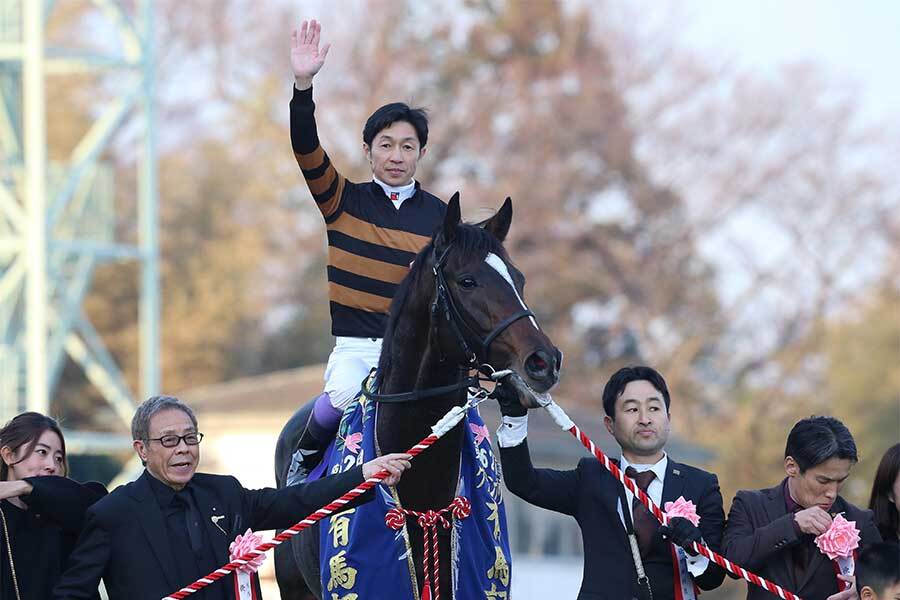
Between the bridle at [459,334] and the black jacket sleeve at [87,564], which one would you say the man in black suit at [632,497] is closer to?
the bridle at [459,334]

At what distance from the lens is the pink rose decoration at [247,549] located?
5.59m

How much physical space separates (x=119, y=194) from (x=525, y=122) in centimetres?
841

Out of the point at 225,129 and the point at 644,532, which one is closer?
the point at 644,532

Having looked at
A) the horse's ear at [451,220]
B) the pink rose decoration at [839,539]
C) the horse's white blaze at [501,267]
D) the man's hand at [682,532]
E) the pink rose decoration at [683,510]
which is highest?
the horse's ear at [451,220]

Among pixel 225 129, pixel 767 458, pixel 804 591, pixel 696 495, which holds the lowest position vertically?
pixel 804 591

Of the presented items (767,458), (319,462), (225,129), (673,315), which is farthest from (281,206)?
(319,462)

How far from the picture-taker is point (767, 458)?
1096 inches

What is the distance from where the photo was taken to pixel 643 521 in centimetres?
599

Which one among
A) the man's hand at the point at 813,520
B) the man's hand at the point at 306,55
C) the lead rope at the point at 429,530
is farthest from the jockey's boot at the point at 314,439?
the man's hand at the point at 813,520

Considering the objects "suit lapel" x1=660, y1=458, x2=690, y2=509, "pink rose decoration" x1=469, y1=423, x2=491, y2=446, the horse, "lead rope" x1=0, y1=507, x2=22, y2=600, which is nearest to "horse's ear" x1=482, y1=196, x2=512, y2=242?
the horse

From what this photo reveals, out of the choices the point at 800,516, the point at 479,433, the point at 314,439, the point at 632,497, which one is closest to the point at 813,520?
the point at 800,516

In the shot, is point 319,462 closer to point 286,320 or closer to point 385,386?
point 385,386

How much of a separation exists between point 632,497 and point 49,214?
1482 centimetres

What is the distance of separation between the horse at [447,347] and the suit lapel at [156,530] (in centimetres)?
95
